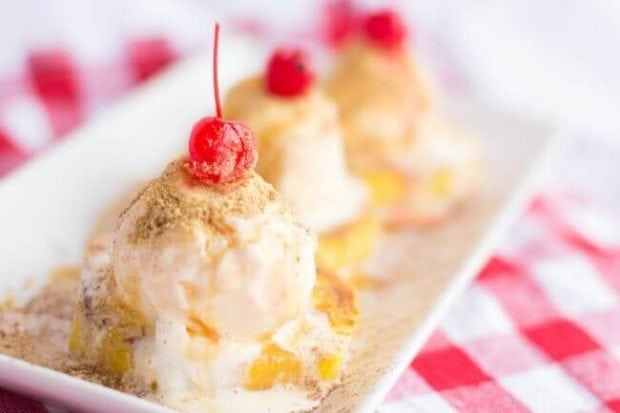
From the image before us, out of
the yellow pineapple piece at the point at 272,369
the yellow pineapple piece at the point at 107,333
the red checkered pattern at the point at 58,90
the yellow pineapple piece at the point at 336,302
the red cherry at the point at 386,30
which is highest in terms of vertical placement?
the red cherry at the point at 386,30

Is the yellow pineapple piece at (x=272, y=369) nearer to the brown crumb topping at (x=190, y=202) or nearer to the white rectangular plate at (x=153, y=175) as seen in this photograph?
the white rectangular plate at (x=153, y=175)

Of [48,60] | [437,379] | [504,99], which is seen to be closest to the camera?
[437,379]

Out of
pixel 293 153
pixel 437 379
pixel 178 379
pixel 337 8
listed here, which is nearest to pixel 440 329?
pixel 437 379

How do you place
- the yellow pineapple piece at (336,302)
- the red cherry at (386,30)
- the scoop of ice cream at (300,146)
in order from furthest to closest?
the red cherry at (386,30)
the scoop of ice cream at (300,146)
the yellow pineapple piece at (336,302)

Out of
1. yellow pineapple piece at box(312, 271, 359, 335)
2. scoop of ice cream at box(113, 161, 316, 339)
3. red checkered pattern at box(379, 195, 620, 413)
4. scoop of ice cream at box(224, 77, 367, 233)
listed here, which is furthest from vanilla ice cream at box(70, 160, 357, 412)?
scoop of ice cream at box(224, 77, 367, 233)

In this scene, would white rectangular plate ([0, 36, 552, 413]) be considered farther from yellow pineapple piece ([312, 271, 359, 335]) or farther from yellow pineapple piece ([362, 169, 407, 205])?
yellow pineapple piece ([362, 169, 407, 205])

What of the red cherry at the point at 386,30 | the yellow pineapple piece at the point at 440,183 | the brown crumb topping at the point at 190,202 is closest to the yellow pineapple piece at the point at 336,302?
the brown crumb topping at the point at 190,202

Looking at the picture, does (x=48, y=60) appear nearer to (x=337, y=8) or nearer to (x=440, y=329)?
(x=337, y=8)
